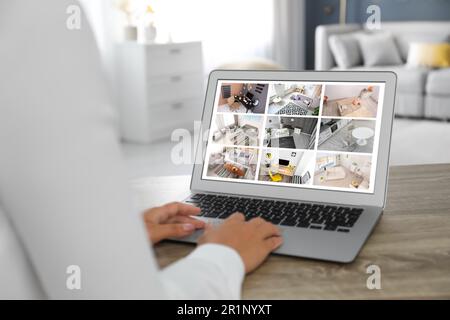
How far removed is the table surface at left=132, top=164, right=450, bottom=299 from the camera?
697mm

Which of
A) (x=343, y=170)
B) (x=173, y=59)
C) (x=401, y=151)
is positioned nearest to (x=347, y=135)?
(x=343, y=170)

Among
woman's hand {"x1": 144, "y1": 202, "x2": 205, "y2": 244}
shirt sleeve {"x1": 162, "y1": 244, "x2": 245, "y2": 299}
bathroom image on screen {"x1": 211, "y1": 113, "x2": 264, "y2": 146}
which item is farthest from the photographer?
bathroom image on screen {"x1": 211, "y1": 113, "x2": 264, "y2": 146}

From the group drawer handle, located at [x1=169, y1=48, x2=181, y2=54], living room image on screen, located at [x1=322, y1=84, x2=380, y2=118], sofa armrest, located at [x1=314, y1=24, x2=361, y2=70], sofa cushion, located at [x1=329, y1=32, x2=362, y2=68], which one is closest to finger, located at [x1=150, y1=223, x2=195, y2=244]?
living room image on screen, located at [x1=322, y1=84, x2=380, y2=118]

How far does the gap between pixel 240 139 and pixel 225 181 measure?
0.08 meters

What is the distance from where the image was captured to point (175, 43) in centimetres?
497

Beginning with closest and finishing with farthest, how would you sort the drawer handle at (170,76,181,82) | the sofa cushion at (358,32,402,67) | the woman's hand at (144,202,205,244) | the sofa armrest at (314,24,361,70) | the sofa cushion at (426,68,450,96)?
the woman's hand at (144,202,205,244), the drawer handle at (170,76,181,82), the sofa cushion at (426,68,450,96), the sofa cushion at (358,32,402,67), the sofa armrest at (314,24,361,70)

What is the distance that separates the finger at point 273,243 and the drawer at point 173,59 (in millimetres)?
4133

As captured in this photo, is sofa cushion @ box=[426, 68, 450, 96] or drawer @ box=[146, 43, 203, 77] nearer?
drawer @ box=[146, 43, 203, 77]

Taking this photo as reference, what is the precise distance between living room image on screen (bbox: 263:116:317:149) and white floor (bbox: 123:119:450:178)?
8.58 ft

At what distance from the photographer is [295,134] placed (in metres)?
1.07

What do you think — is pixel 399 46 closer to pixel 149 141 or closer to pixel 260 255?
pixel 149 141

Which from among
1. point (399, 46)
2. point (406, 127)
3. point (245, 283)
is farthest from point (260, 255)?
point (399, 46)

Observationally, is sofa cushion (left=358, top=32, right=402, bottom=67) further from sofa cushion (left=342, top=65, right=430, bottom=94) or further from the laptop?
the laptop

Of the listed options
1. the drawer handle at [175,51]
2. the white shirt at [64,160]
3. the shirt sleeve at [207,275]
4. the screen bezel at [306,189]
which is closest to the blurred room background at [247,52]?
the drawer handle at [175,51]
